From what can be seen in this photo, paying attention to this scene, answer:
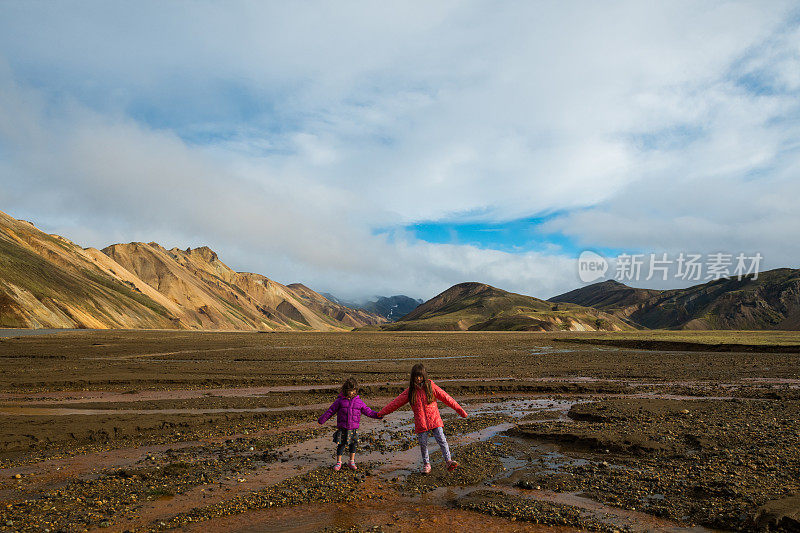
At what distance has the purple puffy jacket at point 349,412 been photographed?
1122cm

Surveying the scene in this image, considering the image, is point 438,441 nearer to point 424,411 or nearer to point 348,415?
point 424,411

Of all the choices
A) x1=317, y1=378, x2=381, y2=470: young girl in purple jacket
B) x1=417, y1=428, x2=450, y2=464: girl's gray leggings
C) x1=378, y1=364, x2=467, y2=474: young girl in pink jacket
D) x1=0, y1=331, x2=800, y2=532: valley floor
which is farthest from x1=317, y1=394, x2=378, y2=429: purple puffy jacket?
x1=417, y1=428, x2=450, y2=464: girl's gray leggings

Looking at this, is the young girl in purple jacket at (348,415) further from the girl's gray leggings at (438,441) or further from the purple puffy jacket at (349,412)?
the girl's gray leggings at (438,441)

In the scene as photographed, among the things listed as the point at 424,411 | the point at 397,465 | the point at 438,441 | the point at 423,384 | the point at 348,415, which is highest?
the point at 423,384

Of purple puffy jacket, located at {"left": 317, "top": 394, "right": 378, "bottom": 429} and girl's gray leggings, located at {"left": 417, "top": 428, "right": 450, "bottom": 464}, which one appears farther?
purple puffy jacket, located at {"left": 317, "top": 394, "right": 378, "bottom": 429}

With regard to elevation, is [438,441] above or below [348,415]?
below

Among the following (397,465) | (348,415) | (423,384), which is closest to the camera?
(423,384)

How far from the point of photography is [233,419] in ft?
56.9

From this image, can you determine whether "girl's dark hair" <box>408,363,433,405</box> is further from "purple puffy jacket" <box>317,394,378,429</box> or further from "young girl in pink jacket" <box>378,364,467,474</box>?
"purple puffy jacket" <box>317,394,378,429</box>

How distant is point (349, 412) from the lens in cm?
1125

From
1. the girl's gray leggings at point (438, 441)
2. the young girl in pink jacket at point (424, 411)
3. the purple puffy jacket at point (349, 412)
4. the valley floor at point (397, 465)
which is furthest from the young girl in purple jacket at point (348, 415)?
the girl's gray leggings at point (438, 441)

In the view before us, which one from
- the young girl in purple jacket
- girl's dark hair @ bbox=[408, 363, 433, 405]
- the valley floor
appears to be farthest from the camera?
the young girl in purple jacket

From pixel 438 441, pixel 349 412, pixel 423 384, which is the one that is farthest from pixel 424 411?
pixel 349 412

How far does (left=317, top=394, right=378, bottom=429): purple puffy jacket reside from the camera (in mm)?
11220
